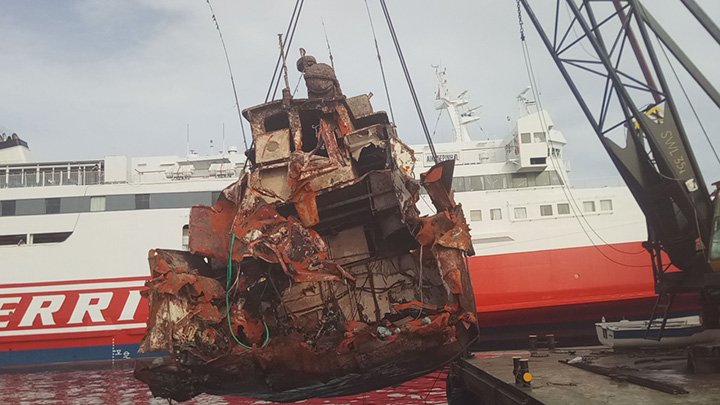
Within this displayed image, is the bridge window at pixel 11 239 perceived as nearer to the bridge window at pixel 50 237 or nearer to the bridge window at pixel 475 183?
the bridge window at pixel 50 237

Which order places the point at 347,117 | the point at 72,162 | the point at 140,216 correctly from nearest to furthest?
1. the point at 347,117
2. the point at 140,216
3. the point at 72,162

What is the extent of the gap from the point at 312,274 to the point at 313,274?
12mm

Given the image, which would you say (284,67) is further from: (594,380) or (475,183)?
(475,183)

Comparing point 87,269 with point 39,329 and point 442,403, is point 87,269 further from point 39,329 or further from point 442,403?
point 442,403

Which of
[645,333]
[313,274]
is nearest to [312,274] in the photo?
[313,274]

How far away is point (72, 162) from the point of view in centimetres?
2394

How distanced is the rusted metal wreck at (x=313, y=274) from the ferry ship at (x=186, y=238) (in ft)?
39.0

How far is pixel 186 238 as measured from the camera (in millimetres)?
22047

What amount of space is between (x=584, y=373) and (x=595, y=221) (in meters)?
15.5

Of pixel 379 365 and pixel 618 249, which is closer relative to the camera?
pixel 379 365

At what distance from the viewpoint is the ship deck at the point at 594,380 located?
5.10 meters

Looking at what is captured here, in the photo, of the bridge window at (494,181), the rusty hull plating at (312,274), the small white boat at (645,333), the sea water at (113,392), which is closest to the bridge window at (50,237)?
the sea water at (113,392)

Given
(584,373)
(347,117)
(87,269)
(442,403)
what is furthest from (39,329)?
(584,373)

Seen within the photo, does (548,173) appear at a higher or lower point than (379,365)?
higher
